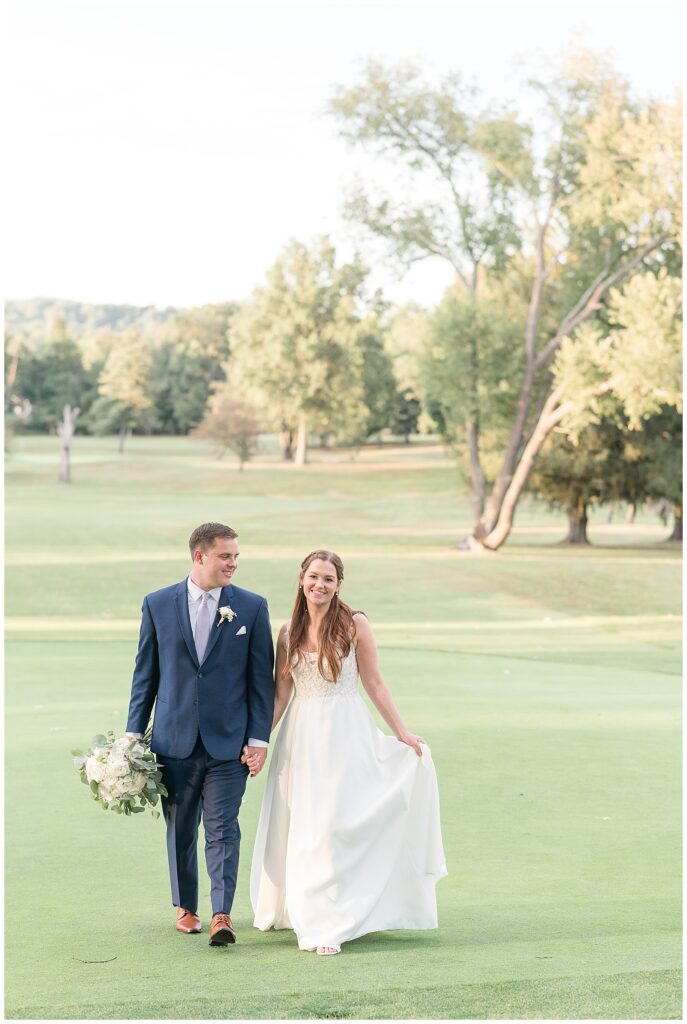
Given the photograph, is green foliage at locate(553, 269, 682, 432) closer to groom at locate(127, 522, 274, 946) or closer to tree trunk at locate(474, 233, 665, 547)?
tree trunk at locate(474, 233, 665, 547)

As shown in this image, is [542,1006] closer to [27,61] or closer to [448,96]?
[448,96]

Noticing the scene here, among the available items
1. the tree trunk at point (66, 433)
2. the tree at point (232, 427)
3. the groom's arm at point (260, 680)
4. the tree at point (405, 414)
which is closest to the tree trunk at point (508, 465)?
the tree at point (405, 414)

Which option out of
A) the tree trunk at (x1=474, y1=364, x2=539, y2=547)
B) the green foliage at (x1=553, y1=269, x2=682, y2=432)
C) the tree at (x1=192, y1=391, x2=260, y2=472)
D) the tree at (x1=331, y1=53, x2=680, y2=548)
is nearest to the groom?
the green foliage at (x1=553, y1=269, x2=682, y2=432)

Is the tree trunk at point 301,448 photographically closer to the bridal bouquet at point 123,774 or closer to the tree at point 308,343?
the tree at point 308,343

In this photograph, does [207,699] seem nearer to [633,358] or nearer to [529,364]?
[633,358]

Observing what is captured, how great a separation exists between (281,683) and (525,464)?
28283 millimetres

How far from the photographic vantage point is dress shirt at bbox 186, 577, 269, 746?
5457mm

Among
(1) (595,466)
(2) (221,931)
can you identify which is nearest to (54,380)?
(1) (595,466)

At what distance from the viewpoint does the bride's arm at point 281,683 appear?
18.2 feet

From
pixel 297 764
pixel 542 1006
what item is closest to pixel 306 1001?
pixel 542 1006

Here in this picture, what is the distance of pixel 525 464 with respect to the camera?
110 feet

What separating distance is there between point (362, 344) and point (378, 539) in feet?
21.4

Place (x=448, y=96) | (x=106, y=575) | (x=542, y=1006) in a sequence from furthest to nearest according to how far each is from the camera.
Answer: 1. (x=448, y=96)
2. (x=106, y=575)
3. (x=542, y=1006)

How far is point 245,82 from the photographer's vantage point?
42250 millimetres
